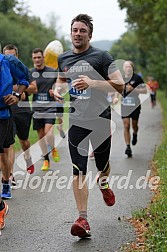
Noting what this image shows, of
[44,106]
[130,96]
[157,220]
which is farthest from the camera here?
[130,96]

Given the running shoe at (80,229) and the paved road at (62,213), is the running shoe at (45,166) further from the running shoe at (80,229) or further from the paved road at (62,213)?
the running shoe at (80,229)

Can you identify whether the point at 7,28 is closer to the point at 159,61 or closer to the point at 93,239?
the point at 159,61

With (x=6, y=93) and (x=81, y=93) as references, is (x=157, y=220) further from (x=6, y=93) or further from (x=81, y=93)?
(x=6, y=93)

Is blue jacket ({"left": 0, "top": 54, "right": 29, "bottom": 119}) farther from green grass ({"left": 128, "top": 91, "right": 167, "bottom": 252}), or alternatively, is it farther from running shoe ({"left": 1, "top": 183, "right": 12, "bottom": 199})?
green grass ({"left": 128, "top": 91, "right": 167, "bottom": 252})

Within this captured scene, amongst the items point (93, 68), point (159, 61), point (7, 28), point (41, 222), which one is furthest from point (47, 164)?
point (7, 28)

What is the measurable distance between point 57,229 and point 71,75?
1772mm

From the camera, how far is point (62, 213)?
25.4 feet

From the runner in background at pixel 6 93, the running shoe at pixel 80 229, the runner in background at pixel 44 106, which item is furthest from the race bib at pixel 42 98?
the running shoe at pixel 80 229

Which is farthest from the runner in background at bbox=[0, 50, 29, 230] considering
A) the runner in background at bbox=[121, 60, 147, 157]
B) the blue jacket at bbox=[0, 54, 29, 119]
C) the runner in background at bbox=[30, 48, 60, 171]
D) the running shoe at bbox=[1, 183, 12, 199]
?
the runner in background at bbox=[121, 60, 147, 157]

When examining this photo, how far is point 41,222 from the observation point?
7.24 m

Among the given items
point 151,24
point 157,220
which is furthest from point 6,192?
point 151,24

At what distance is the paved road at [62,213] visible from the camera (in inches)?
247

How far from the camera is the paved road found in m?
6.29

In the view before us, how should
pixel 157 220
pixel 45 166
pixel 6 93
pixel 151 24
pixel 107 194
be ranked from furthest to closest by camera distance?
pixel 151 24 < pixel 45 166 < pixel 107 194 < pixel 6 93 < pixel 157 220
